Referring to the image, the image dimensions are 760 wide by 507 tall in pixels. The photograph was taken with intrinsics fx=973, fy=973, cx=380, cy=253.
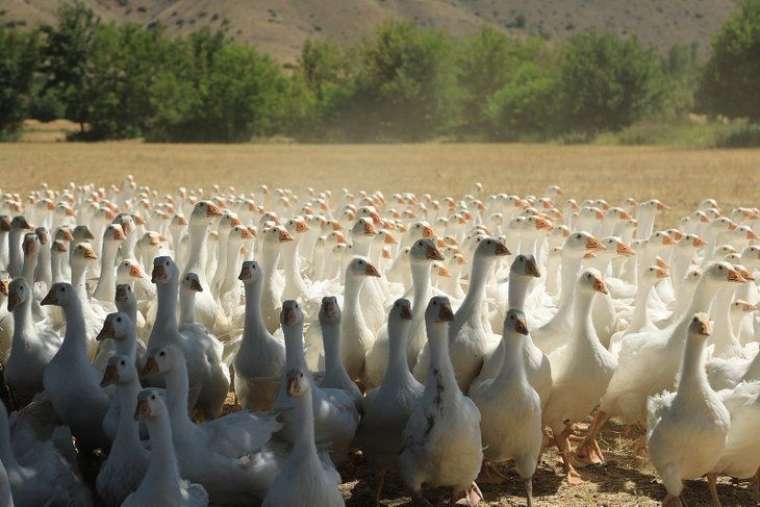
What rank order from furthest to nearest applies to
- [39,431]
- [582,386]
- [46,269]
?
[46,269], [582,386], [39,431]

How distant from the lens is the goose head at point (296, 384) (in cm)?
480

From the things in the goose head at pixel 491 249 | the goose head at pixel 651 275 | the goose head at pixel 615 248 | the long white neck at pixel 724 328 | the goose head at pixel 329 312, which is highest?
the goose head at pixel 491 249

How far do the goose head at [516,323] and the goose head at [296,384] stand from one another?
1430 millimetres

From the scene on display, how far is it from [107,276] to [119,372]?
11.4 feet

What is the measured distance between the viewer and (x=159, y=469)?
15.2 ft

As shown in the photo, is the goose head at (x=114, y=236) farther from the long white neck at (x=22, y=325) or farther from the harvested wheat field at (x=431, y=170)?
the harvested wheat field at (x=431, y=170)

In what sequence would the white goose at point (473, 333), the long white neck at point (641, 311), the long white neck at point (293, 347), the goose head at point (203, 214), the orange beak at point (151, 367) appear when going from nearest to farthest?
the orange beak at point (151, 367) → the long white neck at point (293, 347) → the white goose at point (473, 333) → the long white neck at point (641, 311) → the goose head at point (203, 214)

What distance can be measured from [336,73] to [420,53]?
1183cm

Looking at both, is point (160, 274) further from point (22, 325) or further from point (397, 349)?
point (397, 349)

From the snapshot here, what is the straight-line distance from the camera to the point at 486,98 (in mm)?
68000

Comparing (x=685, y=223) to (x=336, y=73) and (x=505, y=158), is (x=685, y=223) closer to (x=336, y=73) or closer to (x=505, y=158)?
(x=505, y=158)

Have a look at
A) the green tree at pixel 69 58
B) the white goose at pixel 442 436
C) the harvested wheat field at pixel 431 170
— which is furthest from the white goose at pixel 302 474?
the green tree at pixel 69 58

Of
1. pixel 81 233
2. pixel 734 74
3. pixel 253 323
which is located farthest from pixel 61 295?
pixel 734 74

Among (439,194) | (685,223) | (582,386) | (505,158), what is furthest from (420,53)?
(582,386)
